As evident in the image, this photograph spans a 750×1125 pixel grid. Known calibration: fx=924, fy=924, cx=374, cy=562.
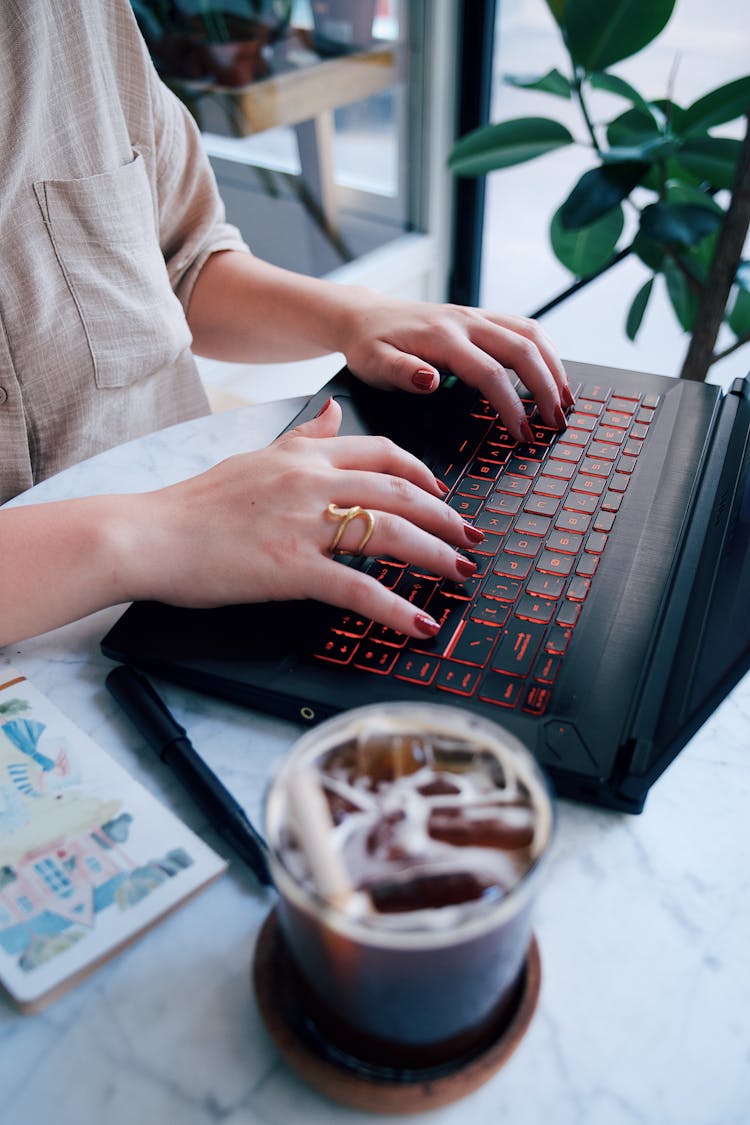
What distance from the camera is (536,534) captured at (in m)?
0.69

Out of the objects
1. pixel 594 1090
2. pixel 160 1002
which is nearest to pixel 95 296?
pixel 160 1002

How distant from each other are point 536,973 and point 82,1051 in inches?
8.3

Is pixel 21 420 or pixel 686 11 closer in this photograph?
pixel 21 420

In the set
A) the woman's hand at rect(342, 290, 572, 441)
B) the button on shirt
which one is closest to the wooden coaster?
the woman's hand at rect(342, 290, 572, 441)

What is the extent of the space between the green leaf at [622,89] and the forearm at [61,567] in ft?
3.76

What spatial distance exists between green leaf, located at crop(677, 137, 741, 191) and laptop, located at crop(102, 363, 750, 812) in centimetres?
68

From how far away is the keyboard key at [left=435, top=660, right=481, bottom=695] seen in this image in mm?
556

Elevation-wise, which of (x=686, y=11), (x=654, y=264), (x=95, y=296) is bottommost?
(x=654, y=264)

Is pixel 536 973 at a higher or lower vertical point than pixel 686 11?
lower

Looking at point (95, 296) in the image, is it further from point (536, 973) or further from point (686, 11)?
point (686, 11)

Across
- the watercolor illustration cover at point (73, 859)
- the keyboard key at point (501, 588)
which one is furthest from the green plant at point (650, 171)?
the watercolor illustration cover at point (73, 859)

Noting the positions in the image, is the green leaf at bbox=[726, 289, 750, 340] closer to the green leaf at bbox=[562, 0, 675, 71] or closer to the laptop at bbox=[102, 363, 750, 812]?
the green leaf at bbox=[562, 0, 675, 71]

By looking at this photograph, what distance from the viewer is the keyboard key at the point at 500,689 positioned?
544mm

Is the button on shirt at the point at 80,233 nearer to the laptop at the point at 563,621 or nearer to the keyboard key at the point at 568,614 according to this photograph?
the laptop at the point at 563,621
